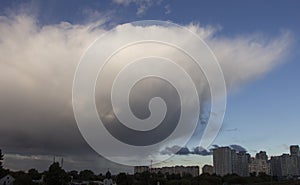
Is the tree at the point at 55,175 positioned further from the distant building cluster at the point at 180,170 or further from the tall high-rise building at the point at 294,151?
the tall high-rise building at the point at 294,151

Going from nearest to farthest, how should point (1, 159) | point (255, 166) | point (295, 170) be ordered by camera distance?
point (1, 159) → point (295, 170) → point (255, 166)

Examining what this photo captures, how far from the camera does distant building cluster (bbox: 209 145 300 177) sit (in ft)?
390

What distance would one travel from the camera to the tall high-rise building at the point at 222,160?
391 feet

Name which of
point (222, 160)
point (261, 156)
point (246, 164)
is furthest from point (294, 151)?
point (222, 160)

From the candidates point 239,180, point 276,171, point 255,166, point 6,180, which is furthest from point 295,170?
point 6,180

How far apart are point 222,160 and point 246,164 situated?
9.88 meters

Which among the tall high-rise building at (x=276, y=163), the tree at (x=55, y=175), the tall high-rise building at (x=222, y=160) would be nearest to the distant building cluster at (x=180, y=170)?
the tall high-rise building at (x=222, y=160)

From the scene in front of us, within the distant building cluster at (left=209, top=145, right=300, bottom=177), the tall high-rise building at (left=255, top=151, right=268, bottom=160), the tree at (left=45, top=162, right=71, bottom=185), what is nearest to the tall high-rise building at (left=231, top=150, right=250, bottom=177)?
the distant building cluster at (left=209, top=145, right=300, bottom=177)

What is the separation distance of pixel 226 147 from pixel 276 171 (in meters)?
18.7

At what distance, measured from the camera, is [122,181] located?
95250 millimetres

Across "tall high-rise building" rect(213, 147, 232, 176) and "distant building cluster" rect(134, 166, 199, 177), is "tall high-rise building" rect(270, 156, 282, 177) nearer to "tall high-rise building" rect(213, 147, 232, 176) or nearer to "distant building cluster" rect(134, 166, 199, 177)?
"tall high-rise building" rect(213, 147, 232, 176)

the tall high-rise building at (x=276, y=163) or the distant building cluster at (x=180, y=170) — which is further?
the distant building cluster at (x=180, y=170)

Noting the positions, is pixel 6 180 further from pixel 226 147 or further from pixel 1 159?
pixel 226 147

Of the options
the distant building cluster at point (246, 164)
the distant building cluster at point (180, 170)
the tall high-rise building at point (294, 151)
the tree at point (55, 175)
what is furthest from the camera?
the distant building cluster at point (180, 170)
